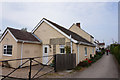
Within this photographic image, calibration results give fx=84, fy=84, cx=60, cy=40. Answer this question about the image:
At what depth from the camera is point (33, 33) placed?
41.8ft

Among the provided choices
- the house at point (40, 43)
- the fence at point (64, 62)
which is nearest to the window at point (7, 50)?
the house at point (40, 43)

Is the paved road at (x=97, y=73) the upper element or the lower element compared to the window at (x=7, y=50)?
lower

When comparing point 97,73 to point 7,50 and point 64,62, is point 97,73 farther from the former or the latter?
point 7,50

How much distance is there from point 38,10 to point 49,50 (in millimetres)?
6218

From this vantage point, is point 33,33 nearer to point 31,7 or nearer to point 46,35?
point 46,35

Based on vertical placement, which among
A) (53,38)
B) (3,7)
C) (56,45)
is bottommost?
(56,45)

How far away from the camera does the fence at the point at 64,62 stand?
7299 millimetres

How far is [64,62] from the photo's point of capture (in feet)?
25.7

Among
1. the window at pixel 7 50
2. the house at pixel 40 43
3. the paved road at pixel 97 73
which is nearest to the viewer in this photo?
the paved road at pixel 97 73

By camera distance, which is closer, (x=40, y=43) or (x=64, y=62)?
(x=64, y=62)

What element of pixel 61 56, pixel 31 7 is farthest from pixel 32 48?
pixel 31 7

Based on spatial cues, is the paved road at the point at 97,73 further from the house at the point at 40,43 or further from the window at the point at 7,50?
the window at the point at 7,50

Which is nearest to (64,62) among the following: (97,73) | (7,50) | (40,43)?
(97,73)

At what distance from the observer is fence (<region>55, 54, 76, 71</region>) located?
7.30 m
